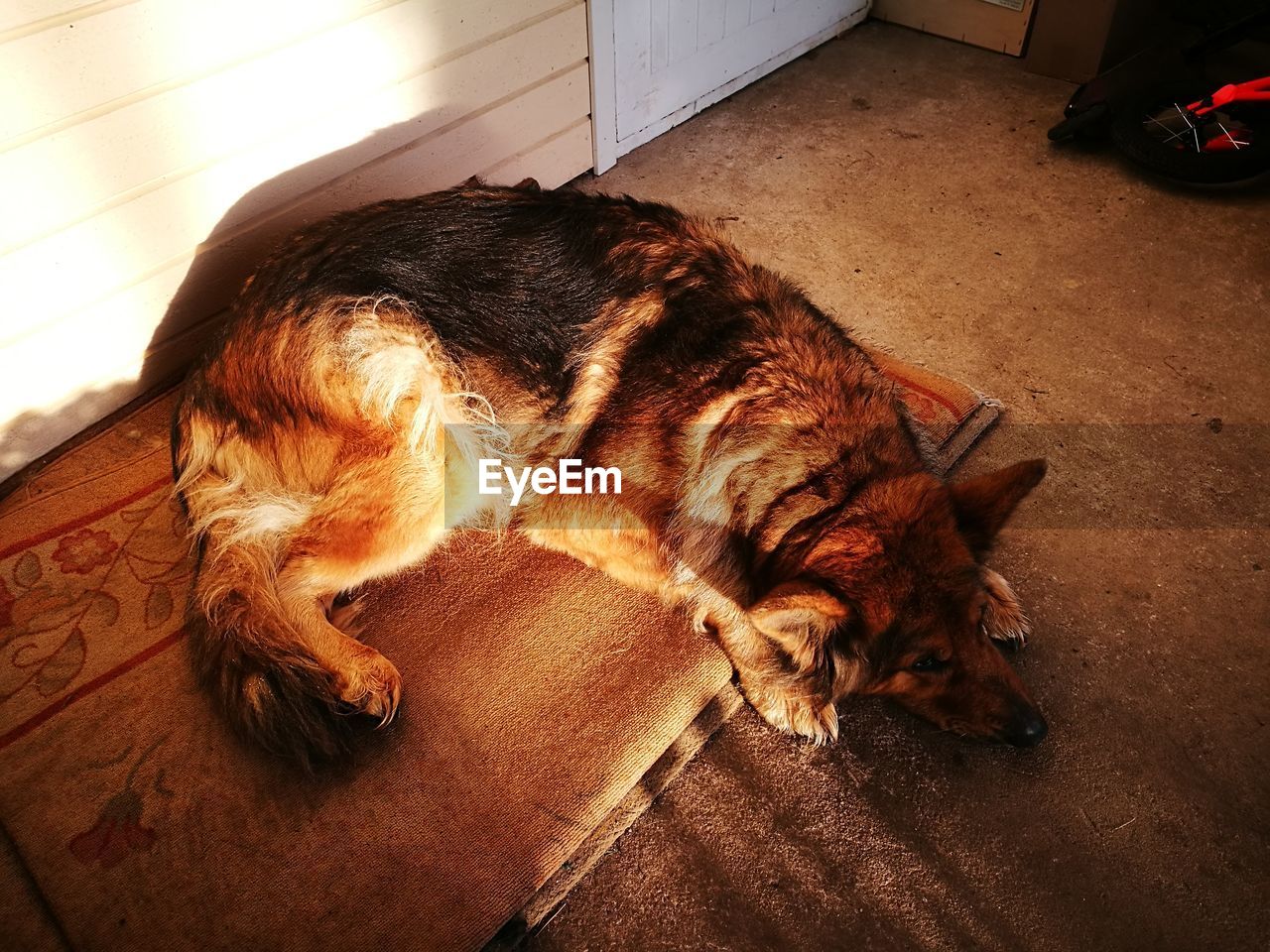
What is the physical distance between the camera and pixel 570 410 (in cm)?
234

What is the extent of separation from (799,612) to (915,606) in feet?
1.00

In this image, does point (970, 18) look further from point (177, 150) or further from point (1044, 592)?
point (177, 150)

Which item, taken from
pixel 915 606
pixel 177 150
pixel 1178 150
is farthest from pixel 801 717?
pixel 1178 150

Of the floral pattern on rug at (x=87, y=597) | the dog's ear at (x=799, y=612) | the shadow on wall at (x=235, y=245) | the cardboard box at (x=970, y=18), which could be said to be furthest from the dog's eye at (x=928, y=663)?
the cardboard box at (x=970, y=18)

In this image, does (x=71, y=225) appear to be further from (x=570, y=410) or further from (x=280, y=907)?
(x=280, y=907)

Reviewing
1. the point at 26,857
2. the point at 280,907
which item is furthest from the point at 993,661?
the point at 26,857

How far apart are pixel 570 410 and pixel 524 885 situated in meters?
1.25

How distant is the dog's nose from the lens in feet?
6.43

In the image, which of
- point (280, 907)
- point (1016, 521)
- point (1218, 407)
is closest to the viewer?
point (280, 907)

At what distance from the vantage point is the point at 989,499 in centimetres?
190

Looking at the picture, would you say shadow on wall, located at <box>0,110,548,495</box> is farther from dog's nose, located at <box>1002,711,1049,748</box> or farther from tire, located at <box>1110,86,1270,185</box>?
tire, located at <box>1110,86,1270,185</box>
